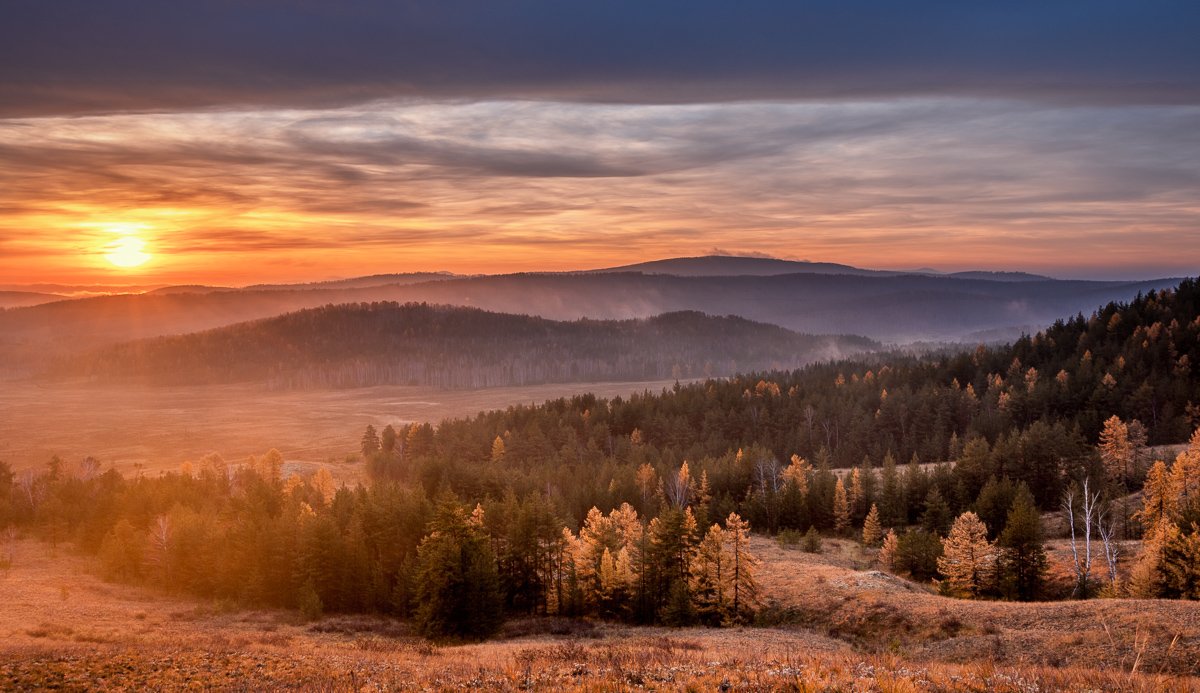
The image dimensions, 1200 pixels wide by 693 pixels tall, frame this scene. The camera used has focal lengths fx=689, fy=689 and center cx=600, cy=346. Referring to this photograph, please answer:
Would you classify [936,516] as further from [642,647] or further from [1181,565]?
[642,647]

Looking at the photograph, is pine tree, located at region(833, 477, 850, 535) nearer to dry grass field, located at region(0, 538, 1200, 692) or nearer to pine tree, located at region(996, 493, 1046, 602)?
dry grass field, located at region(0, 538, 1200, 692)

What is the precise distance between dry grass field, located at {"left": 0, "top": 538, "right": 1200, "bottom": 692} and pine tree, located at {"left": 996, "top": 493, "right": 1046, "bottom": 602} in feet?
29.7

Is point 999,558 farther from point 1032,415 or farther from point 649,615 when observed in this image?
point 1032,415

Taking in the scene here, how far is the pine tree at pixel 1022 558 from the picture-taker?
5847 cm

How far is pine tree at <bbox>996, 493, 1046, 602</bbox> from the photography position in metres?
58.5

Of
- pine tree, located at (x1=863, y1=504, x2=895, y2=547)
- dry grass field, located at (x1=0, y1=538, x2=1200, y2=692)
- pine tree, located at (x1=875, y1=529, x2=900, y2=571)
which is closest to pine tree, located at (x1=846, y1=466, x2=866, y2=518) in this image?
pine tree, located at (x1=863, y1=504, x2=895, y2=547)

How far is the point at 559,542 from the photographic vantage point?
61844 millimetres

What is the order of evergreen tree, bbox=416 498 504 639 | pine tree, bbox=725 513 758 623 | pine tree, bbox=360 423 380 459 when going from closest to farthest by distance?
evergreen tree, bbox=416 498 504 639 → pine tree, bbox=725 513 758 623 → pine tree, bbox=360 423 380 459

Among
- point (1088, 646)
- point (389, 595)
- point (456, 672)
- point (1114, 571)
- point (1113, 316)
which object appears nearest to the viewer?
point (456, 672)

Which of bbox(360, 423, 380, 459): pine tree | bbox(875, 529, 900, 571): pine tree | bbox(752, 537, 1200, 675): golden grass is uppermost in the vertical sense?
bbox(752, 537, 1200, 675): golden grass

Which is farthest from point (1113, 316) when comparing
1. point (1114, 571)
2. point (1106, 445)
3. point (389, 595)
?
point (389, 595)

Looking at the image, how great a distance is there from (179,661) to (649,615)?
36644 millimetres

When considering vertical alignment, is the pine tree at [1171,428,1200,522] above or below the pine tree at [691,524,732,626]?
above

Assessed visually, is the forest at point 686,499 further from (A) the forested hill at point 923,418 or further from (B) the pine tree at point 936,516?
(A) the forested hill at point 923,418
